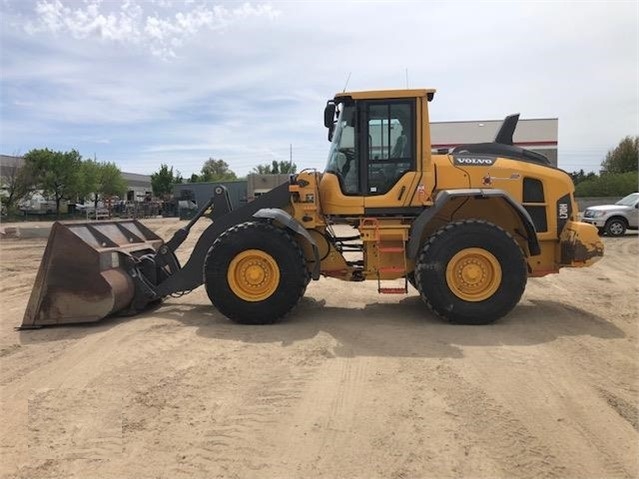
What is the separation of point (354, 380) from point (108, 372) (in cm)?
221

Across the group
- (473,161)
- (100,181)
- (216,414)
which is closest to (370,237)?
(473,161)

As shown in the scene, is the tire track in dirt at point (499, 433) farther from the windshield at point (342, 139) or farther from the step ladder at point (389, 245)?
the windshield at point (342, 139)

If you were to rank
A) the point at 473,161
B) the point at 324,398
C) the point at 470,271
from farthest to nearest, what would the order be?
1. the point at 473,161
2. the point at 470,271
3. the point at 324,398

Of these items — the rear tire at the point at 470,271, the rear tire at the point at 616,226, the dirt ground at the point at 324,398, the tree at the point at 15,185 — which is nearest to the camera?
the dirt ground at the point at 324,398

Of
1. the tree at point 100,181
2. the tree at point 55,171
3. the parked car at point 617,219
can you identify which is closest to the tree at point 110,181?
the tree at point 100,181

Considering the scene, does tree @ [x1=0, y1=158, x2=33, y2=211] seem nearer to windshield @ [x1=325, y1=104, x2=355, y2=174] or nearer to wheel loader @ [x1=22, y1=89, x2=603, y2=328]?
wheel loader @ [x1=22, y1=89, x2=603, y2=328]

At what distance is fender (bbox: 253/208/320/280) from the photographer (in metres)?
6.86

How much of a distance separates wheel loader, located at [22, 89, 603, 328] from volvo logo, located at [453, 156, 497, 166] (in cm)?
1

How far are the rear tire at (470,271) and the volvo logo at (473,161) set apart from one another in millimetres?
1009

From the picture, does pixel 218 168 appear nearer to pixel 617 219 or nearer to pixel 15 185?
pixel 15 185

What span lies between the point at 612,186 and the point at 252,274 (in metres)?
35.5

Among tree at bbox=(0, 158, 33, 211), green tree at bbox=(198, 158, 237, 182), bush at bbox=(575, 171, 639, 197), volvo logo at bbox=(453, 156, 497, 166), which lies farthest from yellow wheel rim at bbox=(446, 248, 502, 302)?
green tree at bbox=(198, 158, 237, 182)

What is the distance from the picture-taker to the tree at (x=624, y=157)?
49.8 meters

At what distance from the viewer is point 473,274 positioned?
6.69 meters
